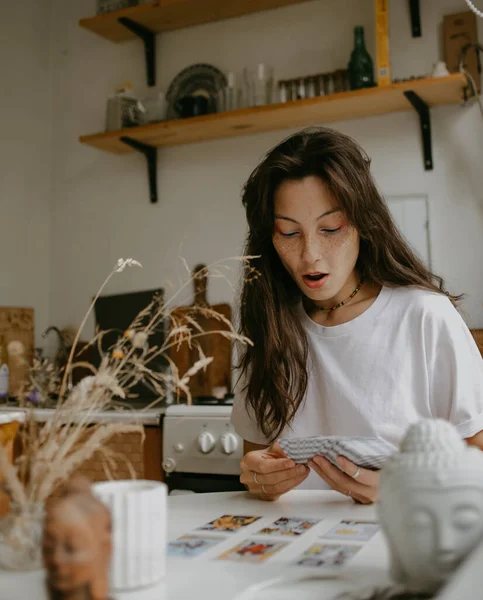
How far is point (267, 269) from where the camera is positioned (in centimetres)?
151

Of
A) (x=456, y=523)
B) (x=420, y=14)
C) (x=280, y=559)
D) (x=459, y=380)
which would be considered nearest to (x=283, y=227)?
(x=459, y=380)

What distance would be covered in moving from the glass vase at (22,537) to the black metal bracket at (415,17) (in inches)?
94.2

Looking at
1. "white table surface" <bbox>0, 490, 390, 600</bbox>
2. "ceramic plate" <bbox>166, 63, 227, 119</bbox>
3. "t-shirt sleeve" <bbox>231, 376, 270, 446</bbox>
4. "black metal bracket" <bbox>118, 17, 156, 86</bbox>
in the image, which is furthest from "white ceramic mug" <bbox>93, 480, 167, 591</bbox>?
"black metal bracket" <bbox>118, 17, 156, 86</bbox>

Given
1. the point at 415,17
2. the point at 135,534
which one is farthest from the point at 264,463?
the point at 415,17

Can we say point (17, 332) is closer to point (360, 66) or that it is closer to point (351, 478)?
point (360, 66)

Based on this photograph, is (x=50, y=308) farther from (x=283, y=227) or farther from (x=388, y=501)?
(x=388, y=501)

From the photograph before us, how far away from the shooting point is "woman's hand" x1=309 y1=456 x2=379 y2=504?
1.04 metres

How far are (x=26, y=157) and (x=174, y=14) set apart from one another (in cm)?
98

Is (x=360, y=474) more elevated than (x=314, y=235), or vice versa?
(x=314, y=235)

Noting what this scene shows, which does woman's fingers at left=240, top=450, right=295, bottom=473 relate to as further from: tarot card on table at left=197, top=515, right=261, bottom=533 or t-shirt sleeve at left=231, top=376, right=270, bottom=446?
t-shirt sleeve at left=231, top=376, right=270, bottom=446

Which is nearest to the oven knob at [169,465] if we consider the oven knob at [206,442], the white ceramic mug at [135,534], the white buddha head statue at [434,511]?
the oven knob at [206,442]

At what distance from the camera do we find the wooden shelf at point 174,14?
9.38ft

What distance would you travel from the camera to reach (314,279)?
1.36 m

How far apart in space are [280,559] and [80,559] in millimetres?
330
